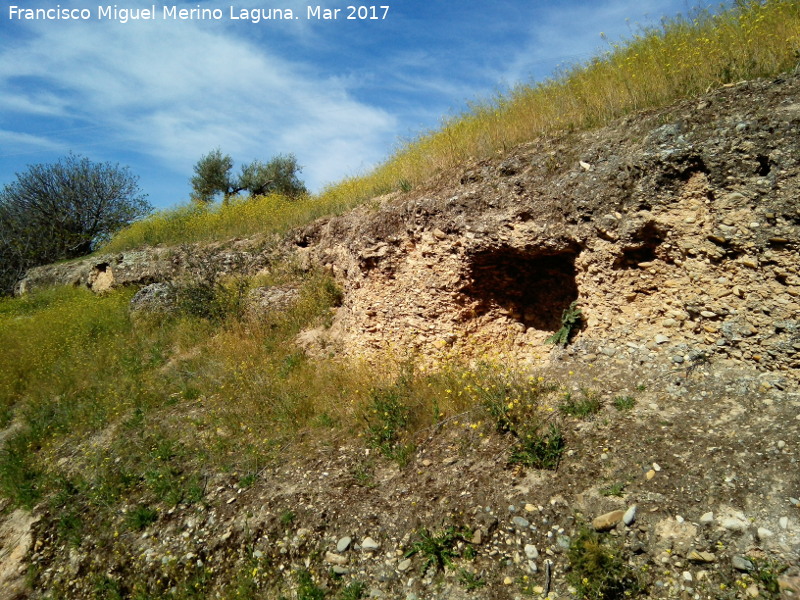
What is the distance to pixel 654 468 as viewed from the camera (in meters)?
3.56

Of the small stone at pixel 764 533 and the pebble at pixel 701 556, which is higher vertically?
the small stone at pixel 764 533

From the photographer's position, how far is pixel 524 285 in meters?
6.07

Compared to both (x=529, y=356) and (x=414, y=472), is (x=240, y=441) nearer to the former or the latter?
(x=414, y=472)

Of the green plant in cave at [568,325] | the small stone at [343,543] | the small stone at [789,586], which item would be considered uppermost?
the green plant in cave at [568,325]

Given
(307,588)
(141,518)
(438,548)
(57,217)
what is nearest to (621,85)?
(438,548)

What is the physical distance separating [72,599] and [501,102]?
8571 mm

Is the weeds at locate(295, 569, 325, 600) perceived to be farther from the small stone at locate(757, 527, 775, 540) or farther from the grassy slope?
the small stone at locate(757, 527, 775, 540)

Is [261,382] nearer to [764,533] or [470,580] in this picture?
[470,580]

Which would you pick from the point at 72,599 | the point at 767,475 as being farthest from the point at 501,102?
the point at 72,599

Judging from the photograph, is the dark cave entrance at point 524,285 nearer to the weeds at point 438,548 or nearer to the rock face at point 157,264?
the weeds at point 438,548

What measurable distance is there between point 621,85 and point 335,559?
6.32 metres

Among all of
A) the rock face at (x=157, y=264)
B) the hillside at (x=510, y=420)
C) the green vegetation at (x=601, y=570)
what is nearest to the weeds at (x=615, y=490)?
the hillside at (x=510, y=420)

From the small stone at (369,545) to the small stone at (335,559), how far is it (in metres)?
0.17

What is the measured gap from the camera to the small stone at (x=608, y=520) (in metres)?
3.29
